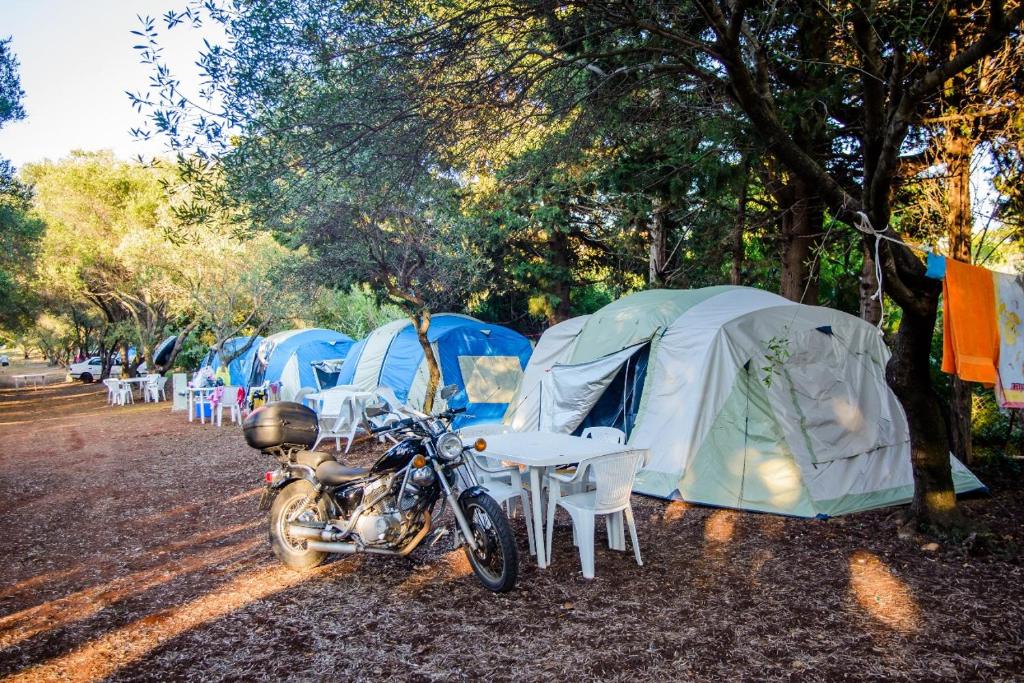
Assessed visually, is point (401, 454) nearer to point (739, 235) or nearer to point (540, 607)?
point (540, 607)

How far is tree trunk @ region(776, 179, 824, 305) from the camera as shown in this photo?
7.34 m

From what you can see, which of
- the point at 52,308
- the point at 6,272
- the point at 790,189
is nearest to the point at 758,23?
the point at 790,189

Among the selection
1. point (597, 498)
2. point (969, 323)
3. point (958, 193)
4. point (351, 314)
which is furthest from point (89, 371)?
point (969, 323)

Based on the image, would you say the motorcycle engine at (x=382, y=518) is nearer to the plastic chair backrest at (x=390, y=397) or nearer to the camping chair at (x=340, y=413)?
the plastic chair backrest at (x=390, y=397)

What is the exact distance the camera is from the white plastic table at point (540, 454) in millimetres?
4293

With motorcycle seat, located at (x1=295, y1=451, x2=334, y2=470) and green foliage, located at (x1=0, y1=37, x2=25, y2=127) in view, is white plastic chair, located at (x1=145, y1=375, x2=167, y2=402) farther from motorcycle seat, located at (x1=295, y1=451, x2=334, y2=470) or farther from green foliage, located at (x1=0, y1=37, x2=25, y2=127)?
motorcycle seat, located at (x1=295, y1=451, x2=334, y2=470)

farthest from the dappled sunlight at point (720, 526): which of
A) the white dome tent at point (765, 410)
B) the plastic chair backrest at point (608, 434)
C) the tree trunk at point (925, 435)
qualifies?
the tree trunk at point (925, 435)

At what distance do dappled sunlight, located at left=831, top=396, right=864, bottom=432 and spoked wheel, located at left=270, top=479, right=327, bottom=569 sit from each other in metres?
4.40

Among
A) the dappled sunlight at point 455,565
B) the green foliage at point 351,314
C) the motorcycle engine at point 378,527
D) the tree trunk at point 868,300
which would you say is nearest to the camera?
the motorcycle engine at point 378,527

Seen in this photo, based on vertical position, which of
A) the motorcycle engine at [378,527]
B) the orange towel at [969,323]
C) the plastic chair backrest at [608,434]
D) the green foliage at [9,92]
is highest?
the green foliage at [9,92]

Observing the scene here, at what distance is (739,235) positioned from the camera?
816cm

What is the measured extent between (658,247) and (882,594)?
7087mm

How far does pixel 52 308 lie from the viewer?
90.6 ft

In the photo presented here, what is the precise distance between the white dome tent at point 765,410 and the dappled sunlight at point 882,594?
103 cm
